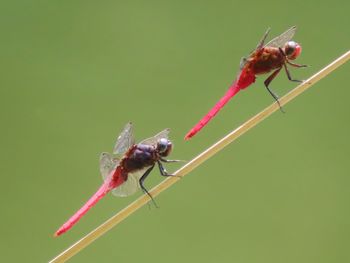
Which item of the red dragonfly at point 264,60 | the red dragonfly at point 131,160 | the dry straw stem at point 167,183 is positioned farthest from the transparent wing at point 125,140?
→ the dry straw stem at point 167,183

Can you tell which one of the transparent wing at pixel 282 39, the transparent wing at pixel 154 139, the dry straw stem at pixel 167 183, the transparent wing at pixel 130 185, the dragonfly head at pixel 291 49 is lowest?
the transparent wing at pixel 130 185

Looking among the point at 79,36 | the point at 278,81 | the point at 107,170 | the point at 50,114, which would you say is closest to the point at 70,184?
the point at 50,114

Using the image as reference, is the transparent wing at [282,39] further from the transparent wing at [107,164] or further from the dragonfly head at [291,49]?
the transparent wing at [107,164]

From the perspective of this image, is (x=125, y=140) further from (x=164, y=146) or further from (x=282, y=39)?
(x=282, y=39)

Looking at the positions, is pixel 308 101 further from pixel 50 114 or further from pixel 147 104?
pixel 50 114

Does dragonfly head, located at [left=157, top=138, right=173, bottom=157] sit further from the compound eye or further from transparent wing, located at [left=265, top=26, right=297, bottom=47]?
transparent wing, located at [left=265, top=26, right=297, bottom=47]

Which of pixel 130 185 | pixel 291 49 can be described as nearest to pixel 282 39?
pixel 291 49

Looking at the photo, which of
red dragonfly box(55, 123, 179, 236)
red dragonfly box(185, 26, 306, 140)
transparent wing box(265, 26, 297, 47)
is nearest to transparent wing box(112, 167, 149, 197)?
red dragonfly box(55, 123, 179, 236)
